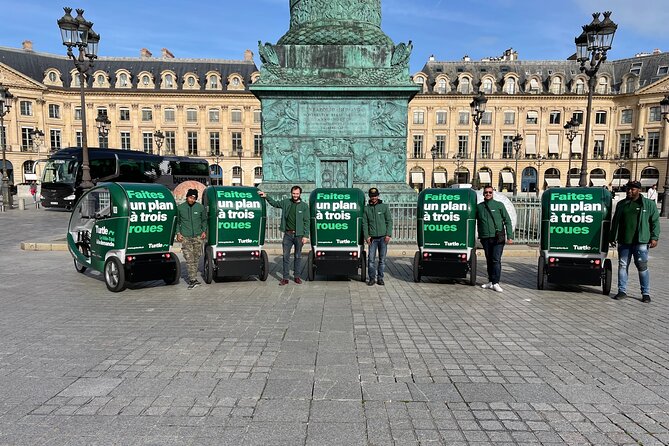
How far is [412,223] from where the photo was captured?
1267 cm

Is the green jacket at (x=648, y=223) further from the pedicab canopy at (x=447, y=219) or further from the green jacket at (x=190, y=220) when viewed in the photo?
the green jacket at (x=190, y=220)

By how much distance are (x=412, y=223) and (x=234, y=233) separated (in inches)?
246

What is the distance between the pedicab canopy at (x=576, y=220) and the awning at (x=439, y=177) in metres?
60.8

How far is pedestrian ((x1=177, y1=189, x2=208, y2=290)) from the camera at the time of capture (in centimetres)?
785

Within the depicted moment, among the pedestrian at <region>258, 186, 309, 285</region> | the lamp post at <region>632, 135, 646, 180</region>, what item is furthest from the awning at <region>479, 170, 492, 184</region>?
the pedestrian at <region>258, 186, 309, 285</region>

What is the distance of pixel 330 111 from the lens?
15461 mm

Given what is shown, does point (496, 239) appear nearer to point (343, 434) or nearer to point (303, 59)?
point (343, 434)

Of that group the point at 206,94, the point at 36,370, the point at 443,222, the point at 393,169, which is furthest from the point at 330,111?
the point at 206,94

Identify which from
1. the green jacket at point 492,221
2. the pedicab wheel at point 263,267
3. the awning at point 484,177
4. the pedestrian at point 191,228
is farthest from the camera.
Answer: the awning at point 484,177

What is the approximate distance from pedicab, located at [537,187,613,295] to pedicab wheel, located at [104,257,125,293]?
768 cm

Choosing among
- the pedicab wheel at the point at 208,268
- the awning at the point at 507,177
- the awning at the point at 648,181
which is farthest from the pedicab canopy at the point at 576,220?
the awning at the point at 648,181

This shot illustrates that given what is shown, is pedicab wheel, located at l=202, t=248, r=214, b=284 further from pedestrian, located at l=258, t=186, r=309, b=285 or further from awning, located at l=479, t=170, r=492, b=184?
awning, located at l=479, t=170, r=492, b=184

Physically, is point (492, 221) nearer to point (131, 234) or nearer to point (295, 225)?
point (295, 225)

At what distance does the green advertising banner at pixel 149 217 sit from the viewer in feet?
24.4
